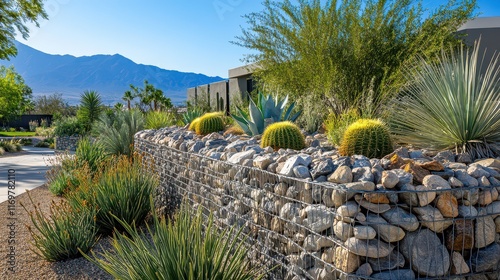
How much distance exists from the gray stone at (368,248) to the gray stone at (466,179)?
0.86m

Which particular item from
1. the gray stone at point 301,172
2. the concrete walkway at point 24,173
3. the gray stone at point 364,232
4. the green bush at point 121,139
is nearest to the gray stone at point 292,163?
the gray stone at point 301,172

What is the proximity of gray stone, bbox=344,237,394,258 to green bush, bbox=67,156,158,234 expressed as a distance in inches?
153

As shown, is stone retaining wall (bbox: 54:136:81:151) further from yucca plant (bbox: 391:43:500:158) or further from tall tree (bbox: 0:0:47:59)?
yucca plant (bbox: 391:43:500:158)

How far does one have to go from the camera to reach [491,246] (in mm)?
3152

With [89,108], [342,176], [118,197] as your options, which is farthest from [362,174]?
[89,108]

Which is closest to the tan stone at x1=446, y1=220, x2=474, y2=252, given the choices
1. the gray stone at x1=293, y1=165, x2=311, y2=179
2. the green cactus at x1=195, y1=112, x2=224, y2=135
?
the gray stone at x1=293, y1=165, x2=311, y2=179

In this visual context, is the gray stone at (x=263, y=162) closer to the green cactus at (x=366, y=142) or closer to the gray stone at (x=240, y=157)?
the gray stone at (x=240, y=157)

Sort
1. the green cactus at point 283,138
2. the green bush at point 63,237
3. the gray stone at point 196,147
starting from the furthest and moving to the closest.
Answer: the gray stone at point 196,147
the green cactus at point 283,138
the green bush at point 63,237

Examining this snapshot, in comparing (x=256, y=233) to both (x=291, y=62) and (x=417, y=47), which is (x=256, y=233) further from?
(x=291, y=62)

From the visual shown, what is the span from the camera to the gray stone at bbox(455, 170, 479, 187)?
323cm

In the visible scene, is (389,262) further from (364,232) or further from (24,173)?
(24,173)

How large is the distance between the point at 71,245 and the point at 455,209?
172 inches

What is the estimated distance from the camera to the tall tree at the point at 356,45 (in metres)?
8.48

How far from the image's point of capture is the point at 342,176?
3246 millimetres
